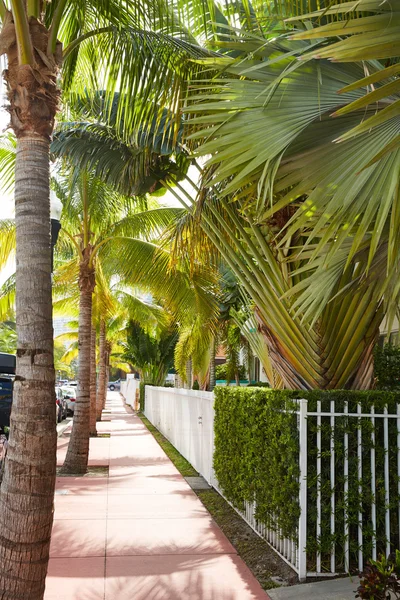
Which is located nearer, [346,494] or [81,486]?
[346,494]

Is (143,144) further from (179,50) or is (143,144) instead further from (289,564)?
(289,564)

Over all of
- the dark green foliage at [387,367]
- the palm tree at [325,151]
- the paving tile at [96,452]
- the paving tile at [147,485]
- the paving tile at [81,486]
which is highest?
the palm tree at [325,151]

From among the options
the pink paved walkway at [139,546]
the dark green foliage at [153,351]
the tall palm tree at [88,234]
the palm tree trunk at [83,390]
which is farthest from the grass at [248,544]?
the dark green foliage at [153,351]

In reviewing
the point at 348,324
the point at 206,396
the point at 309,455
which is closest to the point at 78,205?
the point at 206,396

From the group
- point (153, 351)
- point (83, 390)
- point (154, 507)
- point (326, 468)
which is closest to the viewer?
point (326, 468)

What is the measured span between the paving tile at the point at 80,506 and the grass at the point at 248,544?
1.52 meters

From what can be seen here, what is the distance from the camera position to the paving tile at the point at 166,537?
7.05m

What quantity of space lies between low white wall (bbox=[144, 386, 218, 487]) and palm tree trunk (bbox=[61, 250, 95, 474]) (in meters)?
2.13

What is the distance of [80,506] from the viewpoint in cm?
928

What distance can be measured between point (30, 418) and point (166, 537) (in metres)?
3.94

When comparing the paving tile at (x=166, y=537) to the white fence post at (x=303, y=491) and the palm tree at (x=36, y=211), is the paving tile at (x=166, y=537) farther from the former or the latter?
the palm tree at (x=36, y=211)

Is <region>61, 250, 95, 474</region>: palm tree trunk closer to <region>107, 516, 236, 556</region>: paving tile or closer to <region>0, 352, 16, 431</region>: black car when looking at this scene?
<region>0, 352, 16, 431</region>: black car

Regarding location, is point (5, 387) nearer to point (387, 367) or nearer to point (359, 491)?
point (387, 367)

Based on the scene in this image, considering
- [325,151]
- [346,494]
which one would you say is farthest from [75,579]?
[325,151]
